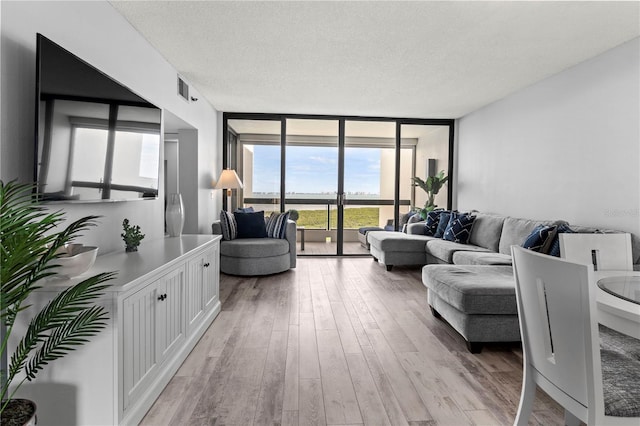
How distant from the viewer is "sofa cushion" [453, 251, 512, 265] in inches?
148

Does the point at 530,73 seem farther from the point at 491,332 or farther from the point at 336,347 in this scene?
the point at 336,347

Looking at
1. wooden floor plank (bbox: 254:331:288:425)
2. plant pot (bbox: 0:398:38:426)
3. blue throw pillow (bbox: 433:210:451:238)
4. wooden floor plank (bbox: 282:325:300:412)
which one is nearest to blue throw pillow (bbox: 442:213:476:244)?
blue throw pillow (bbox: 433:210:451:238)

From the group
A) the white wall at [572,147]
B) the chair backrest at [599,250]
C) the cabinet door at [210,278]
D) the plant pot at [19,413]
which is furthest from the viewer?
the white wall at [572,147]

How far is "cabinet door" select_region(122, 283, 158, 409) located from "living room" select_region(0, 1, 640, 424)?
28.6 inches

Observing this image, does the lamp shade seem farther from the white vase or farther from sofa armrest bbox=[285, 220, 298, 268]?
the white vase

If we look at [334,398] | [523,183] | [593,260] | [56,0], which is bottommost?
[334,398]

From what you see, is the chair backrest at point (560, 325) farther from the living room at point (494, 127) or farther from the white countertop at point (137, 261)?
the white countertop at point (137, 261)

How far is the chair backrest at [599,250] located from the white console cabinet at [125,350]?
2.41m

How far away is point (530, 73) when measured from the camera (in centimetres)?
404

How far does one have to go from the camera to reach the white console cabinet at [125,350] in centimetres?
154

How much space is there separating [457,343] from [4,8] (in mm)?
3320

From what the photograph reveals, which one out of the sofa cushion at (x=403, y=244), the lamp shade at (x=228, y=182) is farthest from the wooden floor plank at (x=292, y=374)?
the lamp shade at (x=228, y=182)

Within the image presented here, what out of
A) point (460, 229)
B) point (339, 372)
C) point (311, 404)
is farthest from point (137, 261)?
point (460, 229)

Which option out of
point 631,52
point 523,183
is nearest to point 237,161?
point 523,183
